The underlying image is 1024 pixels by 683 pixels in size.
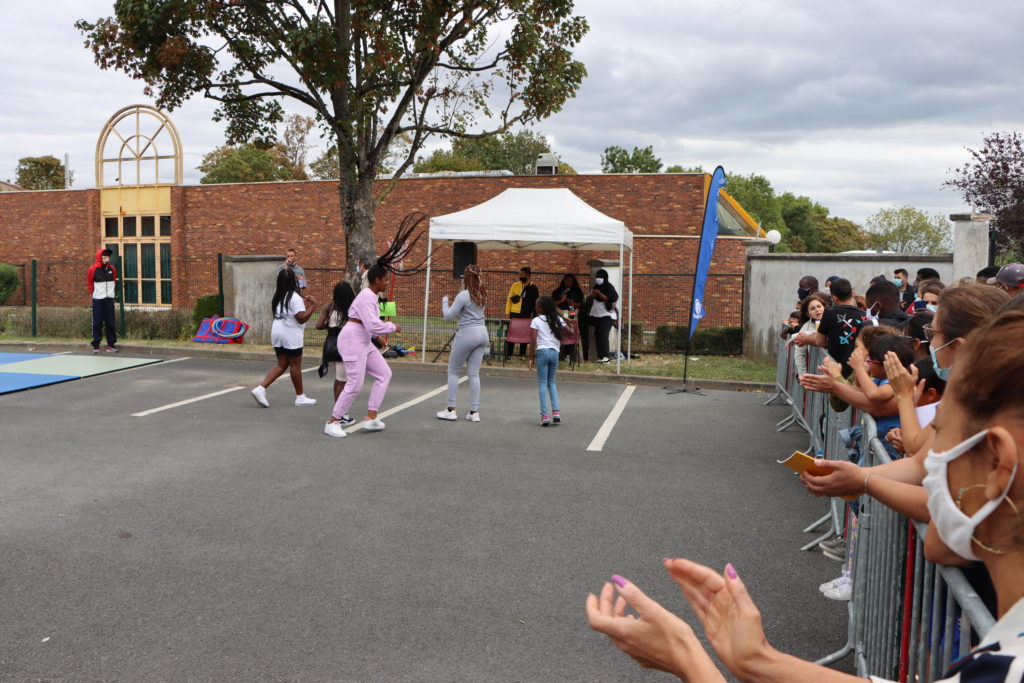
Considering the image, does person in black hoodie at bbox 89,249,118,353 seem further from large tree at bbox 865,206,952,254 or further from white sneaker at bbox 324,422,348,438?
large tree at bbox 865,206,952,254

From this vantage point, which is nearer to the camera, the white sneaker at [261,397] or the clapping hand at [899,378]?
the clapping hand at [899,378]

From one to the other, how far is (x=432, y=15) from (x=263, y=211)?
16.7 meters

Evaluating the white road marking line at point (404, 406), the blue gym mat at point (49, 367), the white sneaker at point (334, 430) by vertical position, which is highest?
the blue gym mat at point (49, 367)

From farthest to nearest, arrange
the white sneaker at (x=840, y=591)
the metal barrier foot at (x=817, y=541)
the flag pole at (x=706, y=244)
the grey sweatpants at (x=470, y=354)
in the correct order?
1. the flag pole at (x=706, y=244)
2. the grey sweatpants at (x=470, y=354)
3. the metal barrier foot at (x=817, y=541)
4. the white sneaker at (x=840, y=591)

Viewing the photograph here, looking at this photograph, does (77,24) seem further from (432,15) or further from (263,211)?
(263,211)

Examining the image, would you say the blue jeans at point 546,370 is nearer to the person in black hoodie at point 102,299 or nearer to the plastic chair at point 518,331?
the plastic chair at point 518,331

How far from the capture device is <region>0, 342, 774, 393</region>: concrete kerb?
12.9 meters

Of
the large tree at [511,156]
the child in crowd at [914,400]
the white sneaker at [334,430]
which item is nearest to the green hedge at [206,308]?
the white sneaker at [334,430]

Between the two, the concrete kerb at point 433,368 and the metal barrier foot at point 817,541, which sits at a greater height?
the concrete kerb at point 433,368

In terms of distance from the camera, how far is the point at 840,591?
440 centimetres

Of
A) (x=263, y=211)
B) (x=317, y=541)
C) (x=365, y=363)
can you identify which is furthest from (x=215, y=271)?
(x=317, y=541)

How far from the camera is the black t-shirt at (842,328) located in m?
6.73

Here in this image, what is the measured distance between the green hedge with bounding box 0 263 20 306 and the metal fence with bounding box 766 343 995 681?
3184 centimetres

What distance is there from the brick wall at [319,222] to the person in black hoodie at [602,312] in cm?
549
